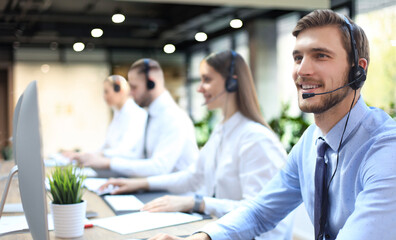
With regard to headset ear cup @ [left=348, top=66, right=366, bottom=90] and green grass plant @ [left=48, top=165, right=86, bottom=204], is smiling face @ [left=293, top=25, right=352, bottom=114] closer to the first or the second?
headset ear cup @ [left=348, top=66, right=366, bottom=90]

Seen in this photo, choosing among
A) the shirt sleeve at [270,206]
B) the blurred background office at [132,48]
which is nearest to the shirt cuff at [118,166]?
the shirt sleeve at [270,206]

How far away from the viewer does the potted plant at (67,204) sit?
5.21 ft

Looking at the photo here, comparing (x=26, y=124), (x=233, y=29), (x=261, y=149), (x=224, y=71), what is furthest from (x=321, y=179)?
(x=233, y=29)

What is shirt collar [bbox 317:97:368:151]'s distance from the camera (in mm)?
1343

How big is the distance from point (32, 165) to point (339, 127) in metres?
0.86

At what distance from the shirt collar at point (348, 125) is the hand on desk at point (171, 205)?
770 mm

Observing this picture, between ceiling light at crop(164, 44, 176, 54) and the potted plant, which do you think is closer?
the potted plant

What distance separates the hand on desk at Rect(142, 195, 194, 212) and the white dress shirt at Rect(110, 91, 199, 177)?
982 millimetres

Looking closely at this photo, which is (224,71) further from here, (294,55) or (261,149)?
(294,55)

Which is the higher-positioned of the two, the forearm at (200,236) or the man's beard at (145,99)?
the man's beard at (145,99)

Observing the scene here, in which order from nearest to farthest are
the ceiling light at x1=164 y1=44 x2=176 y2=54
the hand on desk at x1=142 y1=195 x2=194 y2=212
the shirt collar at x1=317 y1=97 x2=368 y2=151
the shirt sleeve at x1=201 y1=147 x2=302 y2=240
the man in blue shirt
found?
the man in blue shirt
the shirt collar at x1=317 y1=97 x2=368 y2=151
the shirt sleeve at x1=201 y1=147 x2=302 y2=240
the hand on desk at x1=142 y1=195 x2=194 y2=212
the ceiling light at x1=164 y1=44 x2=176 y2=54

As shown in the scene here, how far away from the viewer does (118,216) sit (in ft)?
6.13

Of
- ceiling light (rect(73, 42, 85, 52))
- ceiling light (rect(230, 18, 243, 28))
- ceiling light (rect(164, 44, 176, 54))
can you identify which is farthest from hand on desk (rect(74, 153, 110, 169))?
ceiling light (rect(230, 18, 243, 28))

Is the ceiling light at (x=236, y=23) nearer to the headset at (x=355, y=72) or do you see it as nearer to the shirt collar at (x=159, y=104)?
the shirt collar at (x=159, y=104)
